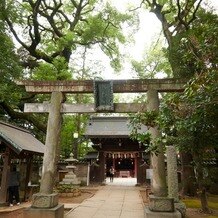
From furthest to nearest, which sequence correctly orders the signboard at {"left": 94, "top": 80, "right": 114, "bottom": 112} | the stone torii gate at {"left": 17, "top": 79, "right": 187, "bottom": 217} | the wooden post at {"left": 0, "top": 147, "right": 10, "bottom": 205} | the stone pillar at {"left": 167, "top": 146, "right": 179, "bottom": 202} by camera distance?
the wooden post at {"left": 0, "top": 147, "right": 10, "bottom": 205}, the stone pillar at {"left": 167, "top": 146, "right": 179, "bottom": 202}, the signboard at {"left": 94, "top": 80, "right": 114, "bottom": 112}, the stone torii gate at {"left": 17, "top": 79, "right": 187, "bottom": 217}

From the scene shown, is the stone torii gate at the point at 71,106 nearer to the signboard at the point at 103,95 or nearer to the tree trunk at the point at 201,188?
the signboard at the point at 103,95

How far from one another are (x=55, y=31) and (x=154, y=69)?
39.3 ft

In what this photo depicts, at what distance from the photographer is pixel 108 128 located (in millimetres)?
24828

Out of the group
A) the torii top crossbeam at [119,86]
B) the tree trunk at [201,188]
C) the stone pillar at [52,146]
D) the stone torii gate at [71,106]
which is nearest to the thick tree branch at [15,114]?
the torii top crossbeam at [119,86]

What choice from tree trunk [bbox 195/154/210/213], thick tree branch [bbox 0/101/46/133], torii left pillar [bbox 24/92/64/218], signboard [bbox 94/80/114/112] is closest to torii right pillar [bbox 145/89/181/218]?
signboard [bbox 94/80/114/112]

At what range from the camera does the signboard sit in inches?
344

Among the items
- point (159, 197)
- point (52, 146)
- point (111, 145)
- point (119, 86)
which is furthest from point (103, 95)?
point (111, 145)

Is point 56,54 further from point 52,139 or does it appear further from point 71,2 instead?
point 52,139

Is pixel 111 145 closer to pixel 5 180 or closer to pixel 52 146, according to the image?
pixel 5 180

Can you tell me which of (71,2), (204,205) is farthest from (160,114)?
(71,2)

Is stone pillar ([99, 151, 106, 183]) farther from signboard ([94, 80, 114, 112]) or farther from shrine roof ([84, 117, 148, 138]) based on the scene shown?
signboard ([94, 80, 114, 112])

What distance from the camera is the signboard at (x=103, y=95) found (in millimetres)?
8734

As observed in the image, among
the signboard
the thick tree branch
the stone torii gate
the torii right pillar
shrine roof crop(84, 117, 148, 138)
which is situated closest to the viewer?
the torii right pillar

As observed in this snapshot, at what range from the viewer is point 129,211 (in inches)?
407
